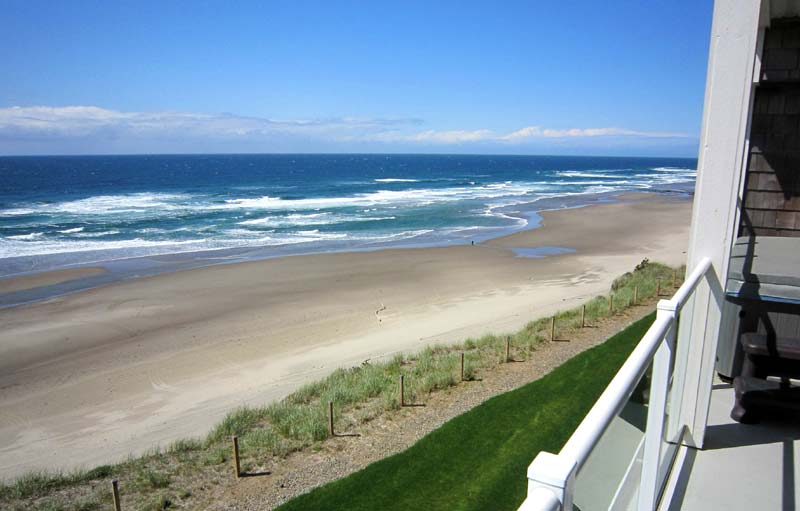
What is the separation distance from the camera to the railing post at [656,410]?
2.45m

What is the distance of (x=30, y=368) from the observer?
14.9 meters

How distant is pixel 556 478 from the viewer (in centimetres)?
104

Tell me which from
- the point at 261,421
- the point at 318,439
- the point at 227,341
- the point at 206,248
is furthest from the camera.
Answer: the point at 206,248

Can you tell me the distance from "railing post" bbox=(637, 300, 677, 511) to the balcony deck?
102 centimetres

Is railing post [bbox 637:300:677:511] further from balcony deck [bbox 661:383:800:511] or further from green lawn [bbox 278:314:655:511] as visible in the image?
green lawn [bbox 278:314:655:511]

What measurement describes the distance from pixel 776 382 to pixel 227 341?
46.8 feet

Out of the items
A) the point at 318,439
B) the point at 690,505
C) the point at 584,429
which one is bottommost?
the point at 318,439

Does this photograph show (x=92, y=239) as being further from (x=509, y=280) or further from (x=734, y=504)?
(x=734, y=504)

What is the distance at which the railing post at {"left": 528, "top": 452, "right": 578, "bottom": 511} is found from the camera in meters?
1.04

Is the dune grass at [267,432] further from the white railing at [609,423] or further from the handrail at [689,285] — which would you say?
the handrail at [689,285]

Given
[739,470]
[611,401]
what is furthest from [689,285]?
[611,401]

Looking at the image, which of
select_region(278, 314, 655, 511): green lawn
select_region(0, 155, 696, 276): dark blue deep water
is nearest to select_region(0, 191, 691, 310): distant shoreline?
select_region(0, 155, 696, 276): dark blue deep water

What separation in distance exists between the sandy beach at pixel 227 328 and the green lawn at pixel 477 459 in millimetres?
4895

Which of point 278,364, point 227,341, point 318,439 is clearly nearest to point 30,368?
point 227,341
